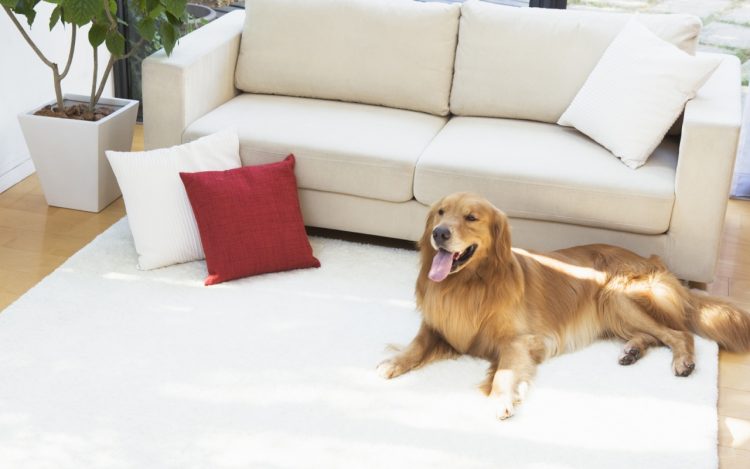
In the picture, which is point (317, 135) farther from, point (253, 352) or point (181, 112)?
point (253, 352)

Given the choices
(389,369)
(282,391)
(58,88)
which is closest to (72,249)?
(58,88)

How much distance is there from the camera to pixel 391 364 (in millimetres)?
2838

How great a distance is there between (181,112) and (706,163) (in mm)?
1871

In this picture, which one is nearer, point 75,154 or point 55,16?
point 55,16

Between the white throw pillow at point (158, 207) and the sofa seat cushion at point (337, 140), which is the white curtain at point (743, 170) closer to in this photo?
the sofa seat cushion at point (337, 140)

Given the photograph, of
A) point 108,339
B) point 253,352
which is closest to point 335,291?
point 253,352

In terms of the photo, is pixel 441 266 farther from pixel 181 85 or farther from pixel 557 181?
pixel 181 85

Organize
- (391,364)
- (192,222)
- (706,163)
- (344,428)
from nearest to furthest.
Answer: (344,428)
(391,364)
(706,163)
(192,222)

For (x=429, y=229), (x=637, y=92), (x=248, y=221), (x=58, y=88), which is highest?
(x=637, y=92)

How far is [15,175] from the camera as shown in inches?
160

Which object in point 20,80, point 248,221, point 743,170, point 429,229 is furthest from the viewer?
point 743,170

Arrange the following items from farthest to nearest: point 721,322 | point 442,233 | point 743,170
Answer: point 743,170
point 721,322
point 442,233

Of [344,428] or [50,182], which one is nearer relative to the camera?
[344,428]

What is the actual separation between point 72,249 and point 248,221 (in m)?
0.70
